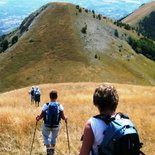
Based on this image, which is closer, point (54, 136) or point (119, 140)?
point (119, 140)

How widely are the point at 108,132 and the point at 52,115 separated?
5.47 metres

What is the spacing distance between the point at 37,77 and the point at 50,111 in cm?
10152

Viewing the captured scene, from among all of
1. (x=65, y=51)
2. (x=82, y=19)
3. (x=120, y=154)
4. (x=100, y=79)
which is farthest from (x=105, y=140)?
(x=82, y=19)

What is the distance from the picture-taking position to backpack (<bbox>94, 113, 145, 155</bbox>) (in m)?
5.48

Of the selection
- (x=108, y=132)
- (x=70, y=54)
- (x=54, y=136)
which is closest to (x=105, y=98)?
(x=108, y=132)

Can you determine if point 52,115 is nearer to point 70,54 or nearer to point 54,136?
point 54,136

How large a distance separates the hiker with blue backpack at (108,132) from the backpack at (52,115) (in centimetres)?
514

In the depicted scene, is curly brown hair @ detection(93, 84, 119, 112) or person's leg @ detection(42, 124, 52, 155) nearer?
curly brown hair @ detection(93, 84, 119, 112)

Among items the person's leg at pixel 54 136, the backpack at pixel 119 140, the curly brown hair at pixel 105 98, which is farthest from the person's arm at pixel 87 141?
the person's leg at pixel 54 136

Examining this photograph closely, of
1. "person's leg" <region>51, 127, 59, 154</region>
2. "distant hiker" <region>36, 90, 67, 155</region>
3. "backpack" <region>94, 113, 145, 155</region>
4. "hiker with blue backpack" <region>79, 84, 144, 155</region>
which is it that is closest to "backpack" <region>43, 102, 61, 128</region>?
"distant hiker" <region>36, 90, 67, 155</region>

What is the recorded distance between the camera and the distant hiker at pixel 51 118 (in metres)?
10.9

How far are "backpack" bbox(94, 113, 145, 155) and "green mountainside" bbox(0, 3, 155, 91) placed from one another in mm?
101811

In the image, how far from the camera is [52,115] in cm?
1093

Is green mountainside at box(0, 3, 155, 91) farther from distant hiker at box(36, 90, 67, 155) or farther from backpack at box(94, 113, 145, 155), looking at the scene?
backpack at box(94, 113, 145, 155)
